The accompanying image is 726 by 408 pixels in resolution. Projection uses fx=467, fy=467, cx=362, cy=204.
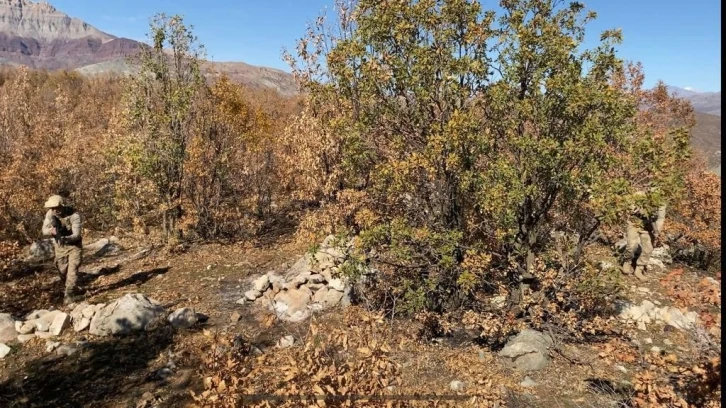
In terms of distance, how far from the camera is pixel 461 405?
7133 millimetres

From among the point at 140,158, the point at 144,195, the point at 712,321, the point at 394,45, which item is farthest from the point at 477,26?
the point at 144,195

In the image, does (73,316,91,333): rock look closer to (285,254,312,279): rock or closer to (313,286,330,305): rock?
(285,254,312,279): rock

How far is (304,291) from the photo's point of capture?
12555 mm

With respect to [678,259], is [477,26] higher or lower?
higher

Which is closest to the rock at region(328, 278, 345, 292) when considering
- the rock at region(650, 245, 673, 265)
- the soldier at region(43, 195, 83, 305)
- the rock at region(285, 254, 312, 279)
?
the rock at region(285, 254, 312, 279)

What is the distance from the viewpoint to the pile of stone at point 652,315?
36.2 feet

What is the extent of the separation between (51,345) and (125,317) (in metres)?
1.46

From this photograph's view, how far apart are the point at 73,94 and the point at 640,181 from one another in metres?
71.2

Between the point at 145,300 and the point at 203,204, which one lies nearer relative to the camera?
the point at 145,300

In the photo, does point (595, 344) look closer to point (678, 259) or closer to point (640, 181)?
point (640, 181)

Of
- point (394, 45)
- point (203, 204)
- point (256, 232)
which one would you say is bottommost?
point (256, 232)

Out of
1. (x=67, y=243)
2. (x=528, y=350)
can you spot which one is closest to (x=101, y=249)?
(x=67, y=243)

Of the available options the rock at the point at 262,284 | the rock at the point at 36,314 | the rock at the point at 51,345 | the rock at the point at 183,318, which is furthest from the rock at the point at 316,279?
the rock at the point at 36,314

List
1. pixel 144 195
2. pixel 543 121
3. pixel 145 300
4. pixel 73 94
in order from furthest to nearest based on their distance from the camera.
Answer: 1. pixel 73 94
2. pixel 144 195
3. pixel 145 300
4. pixel 543 121
